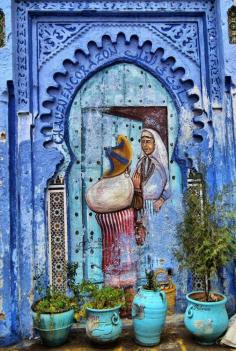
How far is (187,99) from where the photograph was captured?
16.6 feet

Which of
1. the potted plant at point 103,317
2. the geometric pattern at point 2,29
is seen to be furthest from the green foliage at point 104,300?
the geometric pattern at point 2,29

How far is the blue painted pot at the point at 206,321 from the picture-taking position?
4.29 m

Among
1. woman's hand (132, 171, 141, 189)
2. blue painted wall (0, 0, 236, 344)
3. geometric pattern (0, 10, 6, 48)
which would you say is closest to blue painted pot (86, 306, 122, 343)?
blue painted wall (0, 0, 236, 344)

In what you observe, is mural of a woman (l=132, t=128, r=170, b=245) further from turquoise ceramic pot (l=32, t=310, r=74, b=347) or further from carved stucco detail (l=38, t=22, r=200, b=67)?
turquoise ceramic pot (l=32, t=310, r=74, b=347)

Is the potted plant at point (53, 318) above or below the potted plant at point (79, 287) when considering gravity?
below

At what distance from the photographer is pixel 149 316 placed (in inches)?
169

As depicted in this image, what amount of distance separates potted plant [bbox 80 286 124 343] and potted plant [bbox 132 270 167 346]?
0.56 feet

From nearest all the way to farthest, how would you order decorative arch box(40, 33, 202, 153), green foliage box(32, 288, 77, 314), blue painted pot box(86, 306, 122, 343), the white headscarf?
blue painted pot box(86, 306, 122, 343) < green foliage box(32, 288, 77, 314) < decorative arch box(40, 33, 202, 153) < the white headscarf

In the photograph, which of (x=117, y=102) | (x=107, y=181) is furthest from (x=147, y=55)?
(x=107, y=181)

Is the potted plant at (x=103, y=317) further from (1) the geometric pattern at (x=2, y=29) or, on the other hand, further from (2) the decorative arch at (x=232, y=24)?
(2) the decorative arch at (x=232, y=24)

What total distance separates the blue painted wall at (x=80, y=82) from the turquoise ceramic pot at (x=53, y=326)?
336mm

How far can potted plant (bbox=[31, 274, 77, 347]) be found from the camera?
4.32 m

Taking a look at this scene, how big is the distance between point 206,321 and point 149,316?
1.68 feet

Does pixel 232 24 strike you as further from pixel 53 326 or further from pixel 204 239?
pixel 53 326
